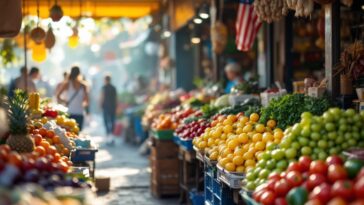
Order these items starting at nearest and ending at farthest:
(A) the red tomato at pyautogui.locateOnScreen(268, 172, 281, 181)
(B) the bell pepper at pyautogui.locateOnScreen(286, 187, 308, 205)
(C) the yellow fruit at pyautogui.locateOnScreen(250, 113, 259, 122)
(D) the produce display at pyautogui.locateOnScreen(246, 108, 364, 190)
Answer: (B) the bell pepper at pyautogui.locateOnScreen(286, 187, 308, 205), (A) the red tomato at pyautogui.locateOnScreen(268, 172, 281, 181), (D) the produce display at pyautogui.locateOnScreen(246, 108, 364, 190), (C) the yellow fruit at pyautogui.locateOnScreen(250, 113, 259, 122)

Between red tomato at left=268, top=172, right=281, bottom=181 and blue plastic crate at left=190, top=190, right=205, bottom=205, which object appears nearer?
red tomato at left=268, top=172, right=281, bottom=181

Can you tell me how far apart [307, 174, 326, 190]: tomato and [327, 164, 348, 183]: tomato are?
5 centimetres

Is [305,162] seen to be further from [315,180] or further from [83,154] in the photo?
[83,154]

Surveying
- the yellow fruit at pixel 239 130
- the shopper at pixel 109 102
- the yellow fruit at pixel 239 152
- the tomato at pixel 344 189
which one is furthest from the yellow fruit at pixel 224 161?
the shopper at pixel 109 102

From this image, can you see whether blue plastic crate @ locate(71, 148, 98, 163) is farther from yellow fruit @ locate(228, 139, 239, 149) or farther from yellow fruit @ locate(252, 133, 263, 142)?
yellow fruit @ locate(252, 133, 263, 142)

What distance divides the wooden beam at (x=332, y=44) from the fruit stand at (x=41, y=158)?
2.90 meters

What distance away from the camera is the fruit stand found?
3.98 metres

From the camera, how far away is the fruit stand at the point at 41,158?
398cm

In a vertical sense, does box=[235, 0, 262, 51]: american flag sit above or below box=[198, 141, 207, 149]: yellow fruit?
above

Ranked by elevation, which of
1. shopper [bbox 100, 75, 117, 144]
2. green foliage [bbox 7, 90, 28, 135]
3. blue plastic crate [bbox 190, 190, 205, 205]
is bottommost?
blue plastic crate [bbox 190, 190, 205, 205]

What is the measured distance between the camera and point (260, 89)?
11125 mm

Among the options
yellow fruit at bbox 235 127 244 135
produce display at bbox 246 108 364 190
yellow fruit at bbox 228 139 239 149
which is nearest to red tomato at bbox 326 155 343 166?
produce display at bbox 246 108 364 190

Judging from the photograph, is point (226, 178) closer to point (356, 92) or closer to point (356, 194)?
point (356, 92)

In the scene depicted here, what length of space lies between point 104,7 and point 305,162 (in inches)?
562
